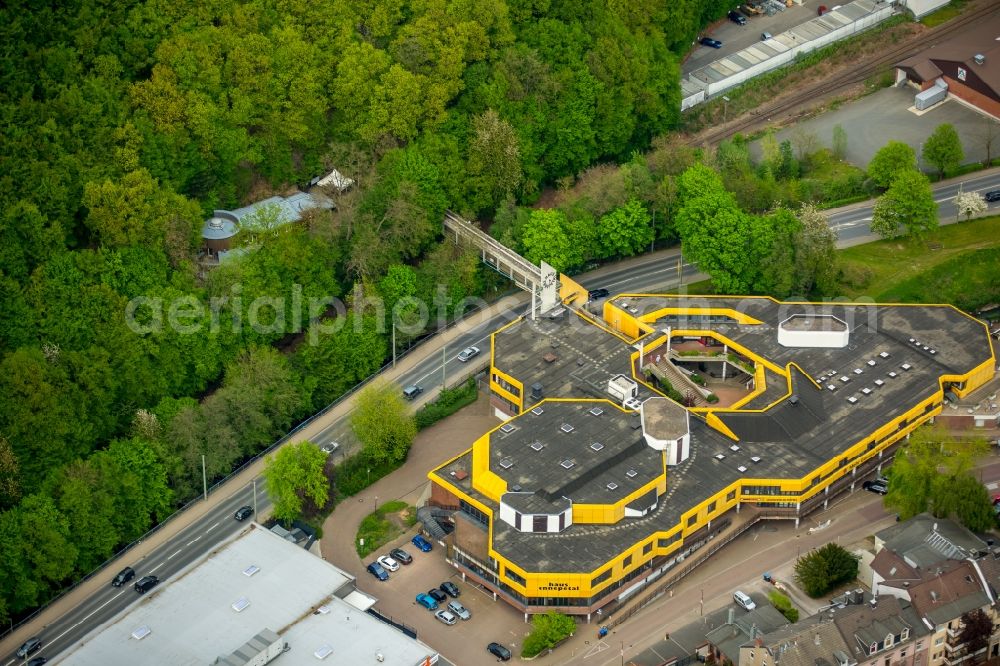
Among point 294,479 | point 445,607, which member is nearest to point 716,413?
point 445,607

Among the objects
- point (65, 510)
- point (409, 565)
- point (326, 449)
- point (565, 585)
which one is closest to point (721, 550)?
point (565, 585)

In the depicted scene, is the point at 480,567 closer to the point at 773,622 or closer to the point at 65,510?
the point at 773,622

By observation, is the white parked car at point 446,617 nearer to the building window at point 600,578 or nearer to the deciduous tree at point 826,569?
the building window at point 600,578

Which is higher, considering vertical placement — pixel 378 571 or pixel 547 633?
pixel 547 633

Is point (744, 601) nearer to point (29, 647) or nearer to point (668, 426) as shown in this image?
point (668, 426)

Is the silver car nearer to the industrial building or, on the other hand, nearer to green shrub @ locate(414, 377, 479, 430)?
the industrial building

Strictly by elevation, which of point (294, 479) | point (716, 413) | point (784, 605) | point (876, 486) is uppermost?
point (716, 413)

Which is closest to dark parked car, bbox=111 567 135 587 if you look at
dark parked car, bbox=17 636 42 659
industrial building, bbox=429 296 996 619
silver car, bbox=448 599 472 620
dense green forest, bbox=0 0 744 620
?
dense green forest, bbox=0 0 744 620
